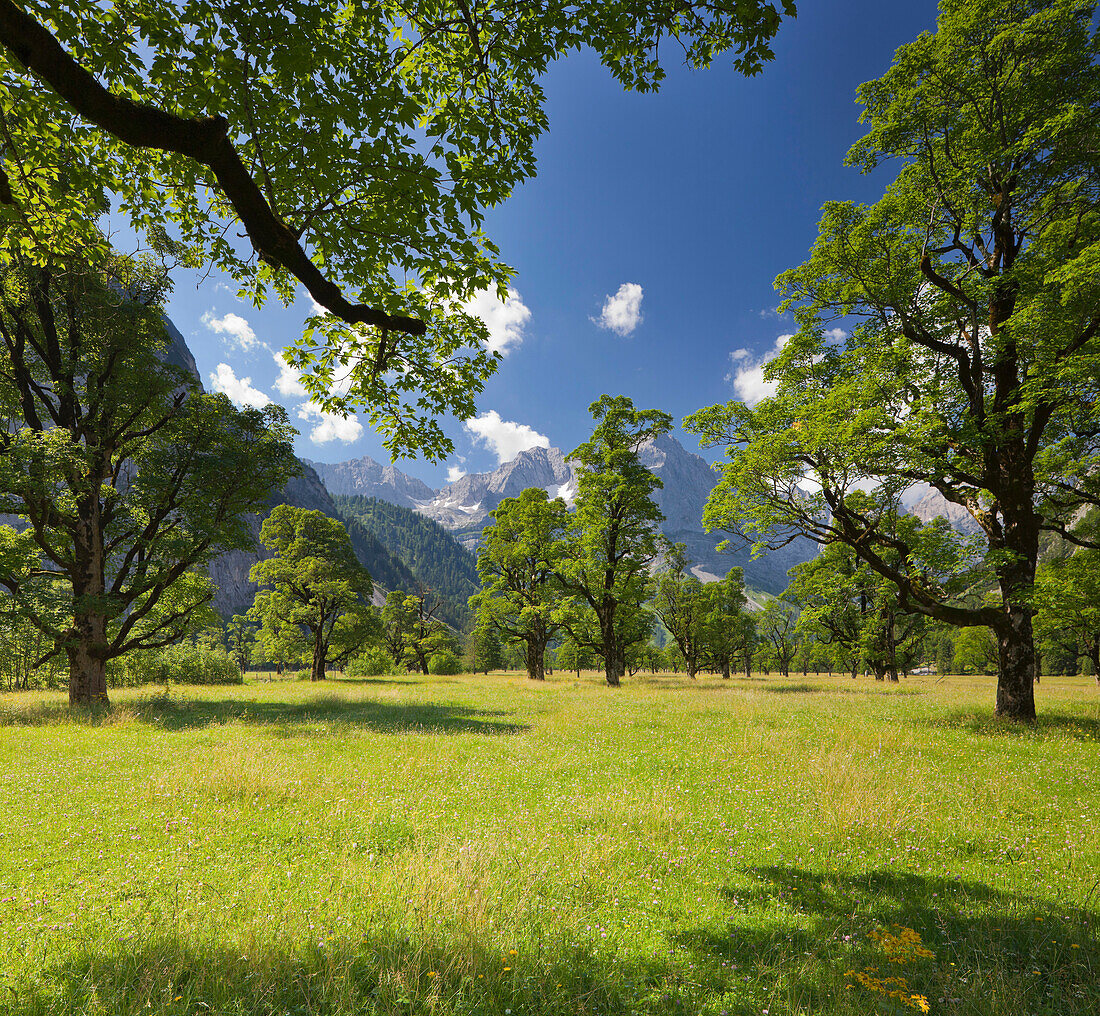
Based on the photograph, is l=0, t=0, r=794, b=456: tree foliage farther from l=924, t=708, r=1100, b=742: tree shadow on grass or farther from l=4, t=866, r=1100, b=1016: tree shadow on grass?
l=924, t=708, r=1100, b=742: tree shadow on grass

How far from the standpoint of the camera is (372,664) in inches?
1785

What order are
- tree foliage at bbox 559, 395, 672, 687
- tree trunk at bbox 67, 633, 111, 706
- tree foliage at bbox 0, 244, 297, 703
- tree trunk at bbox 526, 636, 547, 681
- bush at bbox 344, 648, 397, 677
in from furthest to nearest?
bush at bbox 344, 648, 397, 677, tree trunk at bbox 526, 636, 547, 681, tree foliage at bbox 559, 395, 672, 687, tree trunk at bbox 67, 633, 111, 706, tree foliage at bbox 0, 244, 297, 703

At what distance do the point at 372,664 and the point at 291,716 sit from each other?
31.9 meters

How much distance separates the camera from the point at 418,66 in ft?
19.3

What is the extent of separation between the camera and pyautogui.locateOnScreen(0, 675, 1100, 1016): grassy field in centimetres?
336

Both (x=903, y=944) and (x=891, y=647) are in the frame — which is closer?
(x=903, y=944)

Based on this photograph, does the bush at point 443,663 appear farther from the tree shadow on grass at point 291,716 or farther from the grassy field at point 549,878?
the grassy field at point 549,878

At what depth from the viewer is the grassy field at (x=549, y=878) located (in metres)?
3.36

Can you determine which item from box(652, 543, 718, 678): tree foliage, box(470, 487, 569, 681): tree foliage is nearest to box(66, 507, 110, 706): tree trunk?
box(470, 487, 569, 681): tree foliage

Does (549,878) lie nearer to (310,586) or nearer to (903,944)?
(903,944)

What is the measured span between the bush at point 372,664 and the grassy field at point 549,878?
1393 inches

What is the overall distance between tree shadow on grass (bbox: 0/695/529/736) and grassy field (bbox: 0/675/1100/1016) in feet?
9.18

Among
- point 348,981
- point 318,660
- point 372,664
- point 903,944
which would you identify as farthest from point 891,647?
point 372,664

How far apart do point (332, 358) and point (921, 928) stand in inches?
397
